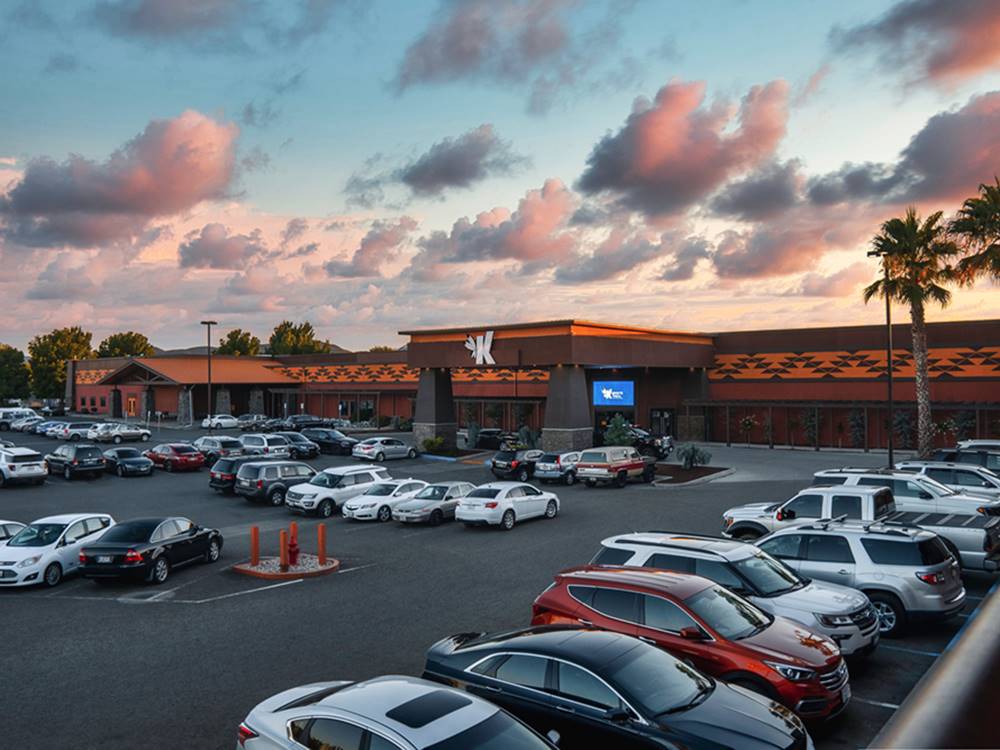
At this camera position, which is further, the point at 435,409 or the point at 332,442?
the point at 435,409

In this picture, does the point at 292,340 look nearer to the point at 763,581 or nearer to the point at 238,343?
the point at 238,343

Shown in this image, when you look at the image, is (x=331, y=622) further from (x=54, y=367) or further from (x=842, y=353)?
(x=54, y=367)

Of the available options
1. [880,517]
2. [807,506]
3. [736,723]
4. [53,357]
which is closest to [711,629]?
[736,723]

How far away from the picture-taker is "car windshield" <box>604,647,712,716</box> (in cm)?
813

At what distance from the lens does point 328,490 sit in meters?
28.9

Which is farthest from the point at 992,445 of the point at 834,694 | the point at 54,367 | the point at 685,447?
the point at 54,367

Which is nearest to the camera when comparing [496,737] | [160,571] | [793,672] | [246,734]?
[496,737]

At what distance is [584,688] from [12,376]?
131314 mm

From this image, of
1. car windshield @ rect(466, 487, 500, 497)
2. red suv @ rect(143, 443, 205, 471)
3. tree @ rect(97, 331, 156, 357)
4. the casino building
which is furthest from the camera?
tree @ rect(97, 331, 156, 357)

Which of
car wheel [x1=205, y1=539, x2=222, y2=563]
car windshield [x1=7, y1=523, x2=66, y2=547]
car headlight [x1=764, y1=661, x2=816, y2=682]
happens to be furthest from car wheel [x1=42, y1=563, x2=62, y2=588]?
car headlight [x1=764, y1=661, x2=816, y2=682]

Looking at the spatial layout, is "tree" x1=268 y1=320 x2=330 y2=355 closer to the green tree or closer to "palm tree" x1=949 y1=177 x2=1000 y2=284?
the green tree

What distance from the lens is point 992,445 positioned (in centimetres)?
3266

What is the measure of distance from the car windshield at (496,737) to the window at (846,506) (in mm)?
13186

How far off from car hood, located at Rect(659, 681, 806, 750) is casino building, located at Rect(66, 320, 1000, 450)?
37722 mm
